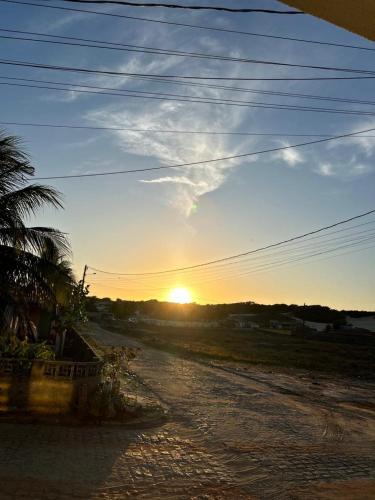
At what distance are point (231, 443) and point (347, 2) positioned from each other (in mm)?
8803

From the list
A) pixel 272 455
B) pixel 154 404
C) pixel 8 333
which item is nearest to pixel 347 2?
pixel 272 455

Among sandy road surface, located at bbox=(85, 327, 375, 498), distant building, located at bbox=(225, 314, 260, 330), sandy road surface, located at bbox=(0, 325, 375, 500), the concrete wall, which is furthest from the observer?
distant building, located at bbox=(225, 314, 260, 330)

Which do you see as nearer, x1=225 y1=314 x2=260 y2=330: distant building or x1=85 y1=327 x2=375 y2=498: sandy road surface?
x1=85 y1=327 x2=375 y2=498: sandy road surface

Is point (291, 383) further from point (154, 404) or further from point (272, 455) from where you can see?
point (272, 455)

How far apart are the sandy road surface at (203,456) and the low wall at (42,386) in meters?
0.75

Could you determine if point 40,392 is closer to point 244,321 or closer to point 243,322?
point 243,322

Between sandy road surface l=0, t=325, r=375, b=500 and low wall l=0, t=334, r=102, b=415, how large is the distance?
0.75 metres

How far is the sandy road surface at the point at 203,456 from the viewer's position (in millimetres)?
6641

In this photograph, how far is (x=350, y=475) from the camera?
795cm

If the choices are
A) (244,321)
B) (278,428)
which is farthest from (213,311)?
(278,428)

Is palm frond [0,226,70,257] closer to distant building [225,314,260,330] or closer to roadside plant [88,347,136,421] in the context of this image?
roadside plant [88,347,136,421]

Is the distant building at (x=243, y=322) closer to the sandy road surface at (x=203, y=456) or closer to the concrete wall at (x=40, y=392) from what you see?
the sandy road surface at (x=203, y=456)

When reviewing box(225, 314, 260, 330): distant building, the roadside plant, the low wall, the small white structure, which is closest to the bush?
the low wall

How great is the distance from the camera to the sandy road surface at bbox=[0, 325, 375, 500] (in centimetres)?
664
